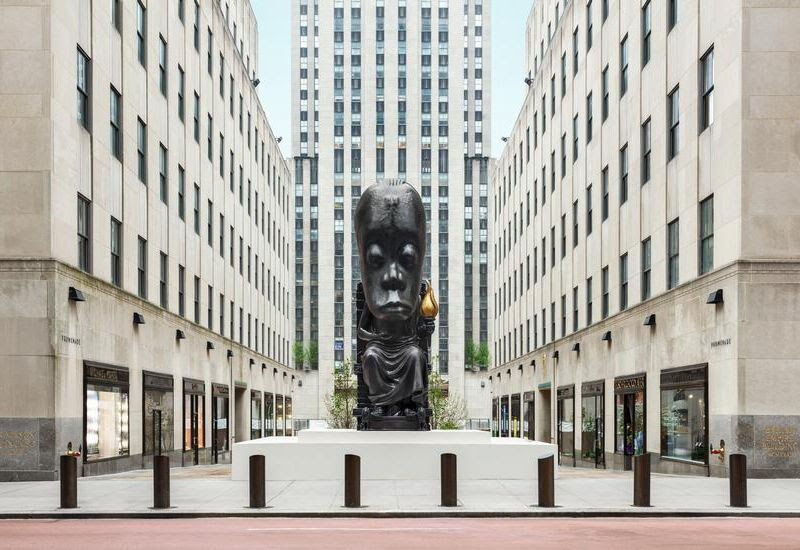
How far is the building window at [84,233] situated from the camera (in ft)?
84.9

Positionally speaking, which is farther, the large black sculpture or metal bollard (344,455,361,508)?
the large black sculpture

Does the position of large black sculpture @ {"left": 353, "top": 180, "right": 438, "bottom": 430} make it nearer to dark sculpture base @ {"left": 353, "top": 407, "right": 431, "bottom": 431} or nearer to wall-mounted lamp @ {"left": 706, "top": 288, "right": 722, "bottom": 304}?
dark sculpture base @ {"left": 353, "top": 407, "right": 431, "bottom": 431}

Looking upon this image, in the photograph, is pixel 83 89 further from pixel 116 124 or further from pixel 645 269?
pixel 645 269

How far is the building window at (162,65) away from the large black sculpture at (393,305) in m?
17.5

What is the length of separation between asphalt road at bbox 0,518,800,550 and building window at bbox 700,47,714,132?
1441 centimetres

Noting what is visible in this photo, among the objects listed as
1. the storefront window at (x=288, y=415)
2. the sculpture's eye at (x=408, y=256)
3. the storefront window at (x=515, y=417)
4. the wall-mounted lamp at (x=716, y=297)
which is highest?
the sculpture's eye at (x=408, y=256)

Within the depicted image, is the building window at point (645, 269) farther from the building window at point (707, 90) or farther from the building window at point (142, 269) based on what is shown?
the building window at point (142, 269)

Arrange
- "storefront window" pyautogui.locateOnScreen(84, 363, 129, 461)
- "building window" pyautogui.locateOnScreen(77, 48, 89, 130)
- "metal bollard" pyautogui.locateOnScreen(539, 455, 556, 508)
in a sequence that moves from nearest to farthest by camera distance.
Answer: "metal bollard" pyautogui.locateOnScreen(539, 455, 556, 508), "storefront window" pyautogui.locateOnScreen(84, 363, 129, 461), "building window" pyautogui.locateOnScreen(77, 48, 89, 130)

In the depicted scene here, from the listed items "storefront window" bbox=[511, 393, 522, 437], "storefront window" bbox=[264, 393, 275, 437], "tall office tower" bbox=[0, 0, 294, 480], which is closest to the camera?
"tall office tower" bbox=[0, 0, 294, 480]

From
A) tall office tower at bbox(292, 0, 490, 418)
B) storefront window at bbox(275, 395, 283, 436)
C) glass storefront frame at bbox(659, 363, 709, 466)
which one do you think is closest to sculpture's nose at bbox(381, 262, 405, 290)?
glass storefront frame at bbox(659, 363, 709, 466)

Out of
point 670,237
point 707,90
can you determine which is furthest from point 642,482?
point 670,237

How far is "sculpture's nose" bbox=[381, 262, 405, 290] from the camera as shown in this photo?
69.8 feet

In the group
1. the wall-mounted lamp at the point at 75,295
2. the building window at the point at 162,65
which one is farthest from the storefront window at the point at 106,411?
the building window at the point at 162,65

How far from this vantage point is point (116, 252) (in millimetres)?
29562
